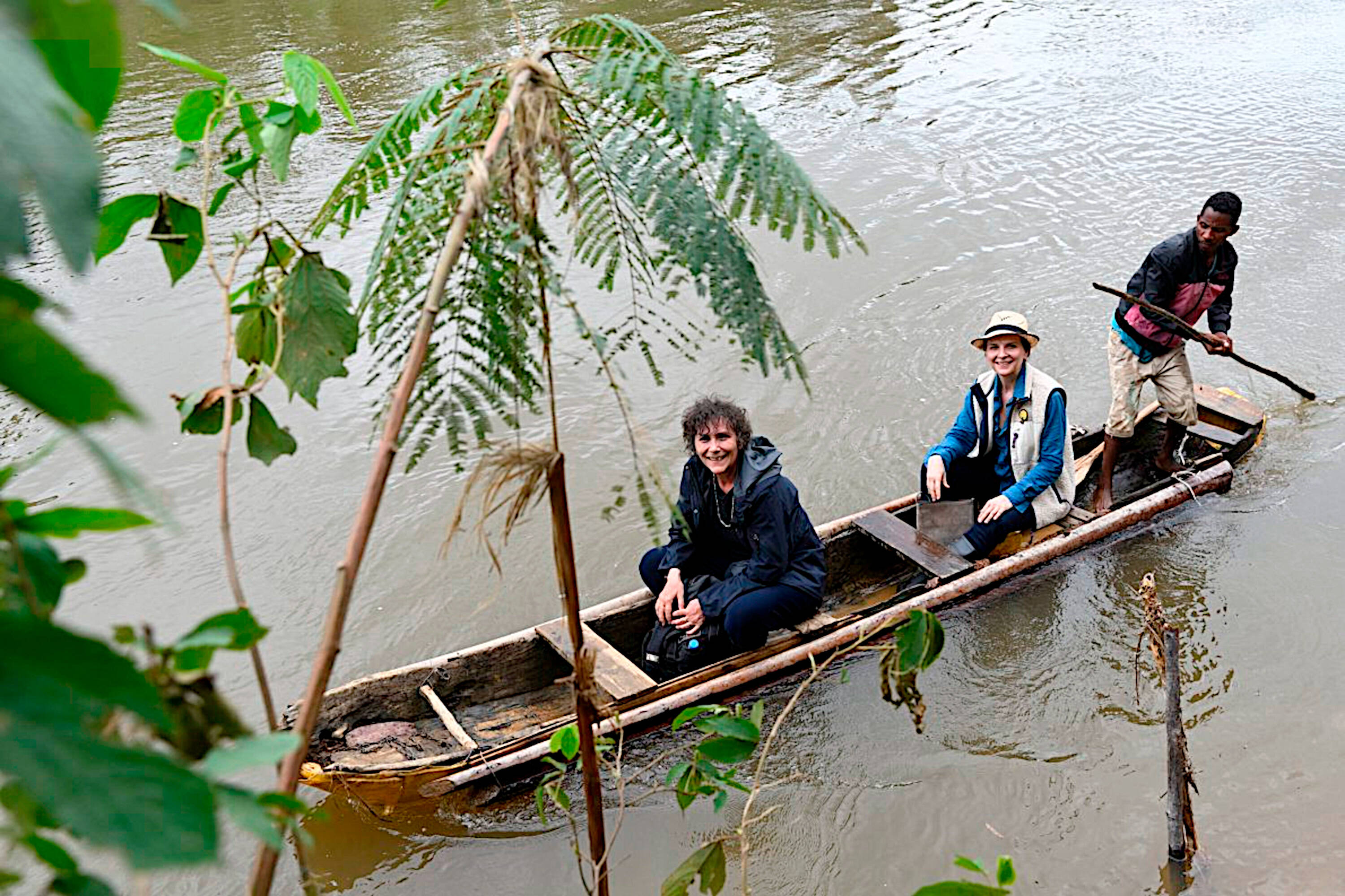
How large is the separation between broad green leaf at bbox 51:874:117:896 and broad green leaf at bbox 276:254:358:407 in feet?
2.92

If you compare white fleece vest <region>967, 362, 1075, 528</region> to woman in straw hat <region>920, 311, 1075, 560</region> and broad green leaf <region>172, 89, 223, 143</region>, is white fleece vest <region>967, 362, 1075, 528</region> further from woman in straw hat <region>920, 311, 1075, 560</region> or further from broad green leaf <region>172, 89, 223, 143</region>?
broad green leaf <region>172, 89, 223, 143</region>

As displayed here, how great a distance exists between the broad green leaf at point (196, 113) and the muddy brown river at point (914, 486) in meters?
0.34

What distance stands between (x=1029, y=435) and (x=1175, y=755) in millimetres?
2377

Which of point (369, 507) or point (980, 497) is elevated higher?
point (369, 507)

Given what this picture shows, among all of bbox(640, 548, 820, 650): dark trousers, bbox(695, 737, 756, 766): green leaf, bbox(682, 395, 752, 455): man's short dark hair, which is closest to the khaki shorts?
bbox(640, 548, 820, 650): dark trousers

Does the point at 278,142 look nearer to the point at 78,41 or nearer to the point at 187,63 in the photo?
the point at 187,63

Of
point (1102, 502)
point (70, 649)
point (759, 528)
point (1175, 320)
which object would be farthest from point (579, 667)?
point (1175, 320)

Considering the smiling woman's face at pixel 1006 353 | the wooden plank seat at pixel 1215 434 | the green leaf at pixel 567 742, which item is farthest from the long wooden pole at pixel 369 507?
the wooden plank seat at pixel 1215 434

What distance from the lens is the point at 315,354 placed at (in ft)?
5.44

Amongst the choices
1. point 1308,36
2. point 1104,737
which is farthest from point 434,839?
point 1308,36

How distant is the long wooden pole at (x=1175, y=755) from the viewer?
13.0 ft

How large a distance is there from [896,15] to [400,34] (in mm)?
7507

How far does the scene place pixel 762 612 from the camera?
5.47m

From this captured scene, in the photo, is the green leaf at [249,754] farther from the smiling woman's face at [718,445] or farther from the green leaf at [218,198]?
the smiling woman's face at [718,445]
